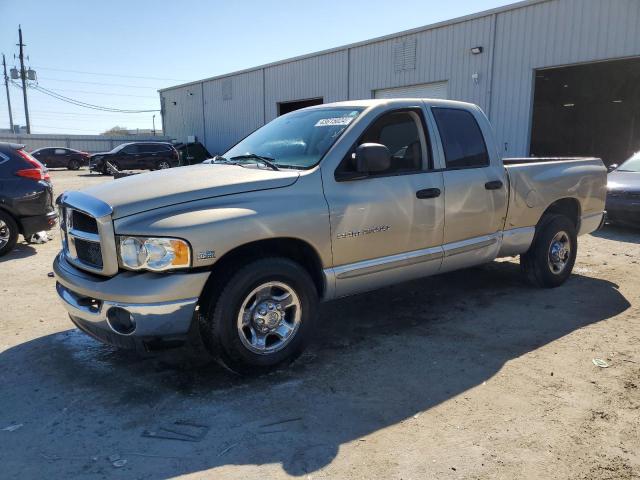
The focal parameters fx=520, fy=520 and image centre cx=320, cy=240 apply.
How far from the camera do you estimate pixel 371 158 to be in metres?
3.84

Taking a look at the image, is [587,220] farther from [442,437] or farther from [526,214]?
[442,437]

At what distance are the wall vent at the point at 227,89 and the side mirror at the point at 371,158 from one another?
91.8 ft

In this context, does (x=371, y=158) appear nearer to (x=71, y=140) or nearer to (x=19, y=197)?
(x=19, y=197)

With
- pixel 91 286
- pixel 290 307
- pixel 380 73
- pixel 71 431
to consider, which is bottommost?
pixel 71 431

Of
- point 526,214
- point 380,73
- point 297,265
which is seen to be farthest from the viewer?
point 380,73

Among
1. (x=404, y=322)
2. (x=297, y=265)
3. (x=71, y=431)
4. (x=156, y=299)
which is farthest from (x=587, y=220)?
(x=71, y=431)

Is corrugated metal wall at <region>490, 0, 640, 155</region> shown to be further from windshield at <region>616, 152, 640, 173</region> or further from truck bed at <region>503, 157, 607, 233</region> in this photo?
truck bed at <region>503, 157, 607, 233</region>

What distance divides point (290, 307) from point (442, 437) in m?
1.38

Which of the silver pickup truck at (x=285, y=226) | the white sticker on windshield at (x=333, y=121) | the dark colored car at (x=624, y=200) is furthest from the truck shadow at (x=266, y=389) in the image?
the dark colored car at (x=624, y=200)

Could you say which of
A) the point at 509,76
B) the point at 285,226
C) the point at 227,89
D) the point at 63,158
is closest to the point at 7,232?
the point at 285,226

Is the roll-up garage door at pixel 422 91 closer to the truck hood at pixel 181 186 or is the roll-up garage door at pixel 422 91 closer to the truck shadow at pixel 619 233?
the truck shadow at pixel 619 233

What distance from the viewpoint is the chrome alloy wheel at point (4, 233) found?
24.8ft

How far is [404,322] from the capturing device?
16.1ft

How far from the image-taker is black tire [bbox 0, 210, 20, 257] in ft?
24.9
